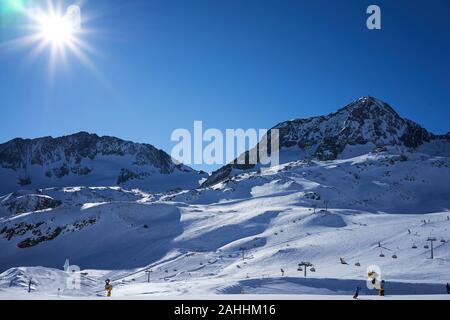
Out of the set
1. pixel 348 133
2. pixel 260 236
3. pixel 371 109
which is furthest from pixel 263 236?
pixel 371 109

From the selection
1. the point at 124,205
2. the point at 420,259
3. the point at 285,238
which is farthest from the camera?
the point at 124,205

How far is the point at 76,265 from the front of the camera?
5347 centimetres

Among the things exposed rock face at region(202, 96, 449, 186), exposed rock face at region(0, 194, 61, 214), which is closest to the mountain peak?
exposed rock face at region(202, 96, 449, 186)

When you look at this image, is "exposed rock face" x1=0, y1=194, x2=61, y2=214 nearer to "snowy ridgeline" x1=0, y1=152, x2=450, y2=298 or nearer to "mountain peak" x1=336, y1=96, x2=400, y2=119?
"snowy ridgeline" x1=0, y1=152, x2=450, y2=298

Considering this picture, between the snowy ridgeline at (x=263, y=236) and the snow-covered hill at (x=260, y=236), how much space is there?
165 mm

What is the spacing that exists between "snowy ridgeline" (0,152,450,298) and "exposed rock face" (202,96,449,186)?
114 ft

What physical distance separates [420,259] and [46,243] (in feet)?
176

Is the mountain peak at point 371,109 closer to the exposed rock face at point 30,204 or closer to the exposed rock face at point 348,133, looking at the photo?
the exposed rock face at point 348,133

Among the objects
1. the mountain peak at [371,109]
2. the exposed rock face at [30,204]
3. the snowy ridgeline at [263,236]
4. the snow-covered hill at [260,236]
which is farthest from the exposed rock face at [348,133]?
the exposed rock face at [30,204]

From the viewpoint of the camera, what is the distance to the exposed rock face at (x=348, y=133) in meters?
138

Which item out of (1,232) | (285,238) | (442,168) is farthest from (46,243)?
(442,168)

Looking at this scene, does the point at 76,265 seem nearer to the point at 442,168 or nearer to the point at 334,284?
the point at 334,284

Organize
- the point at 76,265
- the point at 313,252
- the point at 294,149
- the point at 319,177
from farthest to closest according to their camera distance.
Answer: the point at 294,149 < the point at 319,177 < the point at 76,265 < the point at 313,252

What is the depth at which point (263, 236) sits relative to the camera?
1876 inches
